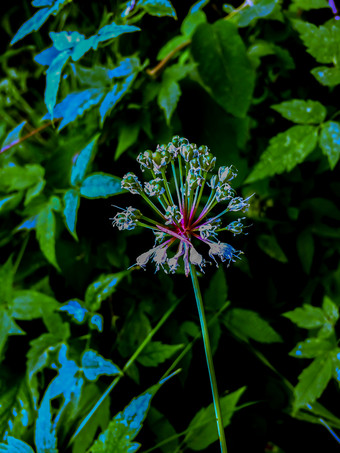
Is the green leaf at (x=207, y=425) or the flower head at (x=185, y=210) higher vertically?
the flower head at (x=185, y=210)

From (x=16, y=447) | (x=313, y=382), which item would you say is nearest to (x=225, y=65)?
(x=313, y=382)

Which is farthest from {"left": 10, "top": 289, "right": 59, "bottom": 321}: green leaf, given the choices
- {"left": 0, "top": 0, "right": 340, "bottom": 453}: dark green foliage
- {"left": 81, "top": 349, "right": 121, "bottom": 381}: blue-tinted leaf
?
{"left": 81, "top": 349, "right": 121, "bottom": 381}: blue-tinted leaf

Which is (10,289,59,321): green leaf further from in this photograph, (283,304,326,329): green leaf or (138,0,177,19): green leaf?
(138,0,177,19): green leaf

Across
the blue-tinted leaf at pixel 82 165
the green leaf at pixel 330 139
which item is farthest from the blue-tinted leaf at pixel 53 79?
the green leaf at pixel 330 139

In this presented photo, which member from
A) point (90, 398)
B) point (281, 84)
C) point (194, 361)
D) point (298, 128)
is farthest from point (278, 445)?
point (281, 84)

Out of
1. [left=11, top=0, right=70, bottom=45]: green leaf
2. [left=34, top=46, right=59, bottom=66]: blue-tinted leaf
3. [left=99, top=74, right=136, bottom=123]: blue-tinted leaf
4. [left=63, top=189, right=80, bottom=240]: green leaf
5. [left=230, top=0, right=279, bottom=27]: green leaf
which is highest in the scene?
[left=11, top=0, right=70, bottom=45]: green leaf

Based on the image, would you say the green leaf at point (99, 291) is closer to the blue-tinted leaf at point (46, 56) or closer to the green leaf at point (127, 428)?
the green leaf at point (127, 428)
